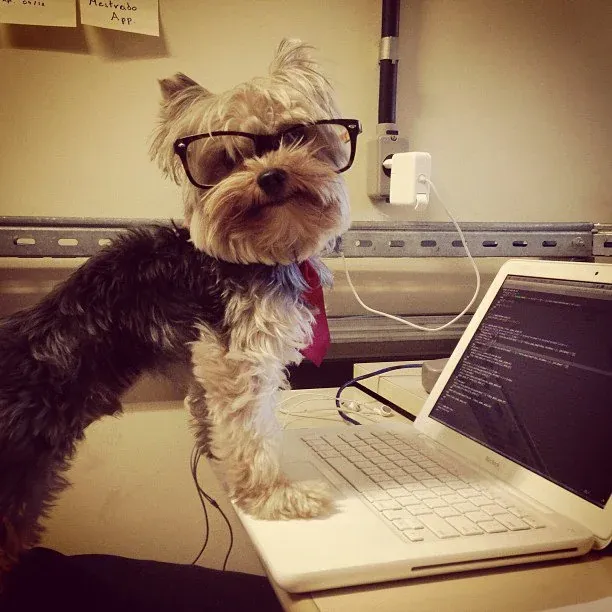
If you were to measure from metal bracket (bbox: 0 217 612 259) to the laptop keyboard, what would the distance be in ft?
1.45

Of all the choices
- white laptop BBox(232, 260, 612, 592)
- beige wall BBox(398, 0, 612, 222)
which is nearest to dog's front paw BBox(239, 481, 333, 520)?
white laptop BBox(232, 260, 612, 592)

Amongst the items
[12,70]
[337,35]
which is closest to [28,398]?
[12,70]

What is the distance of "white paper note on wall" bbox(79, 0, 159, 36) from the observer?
1058mm

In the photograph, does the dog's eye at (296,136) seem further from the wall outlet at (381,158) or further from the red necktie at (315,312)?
the wall outlet at (381,158)

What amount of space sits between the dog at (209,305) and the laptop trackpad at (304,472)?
1.4 inches

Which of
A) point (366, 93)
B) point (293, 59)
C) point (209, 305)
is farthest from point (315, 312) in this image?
point (366, 93)

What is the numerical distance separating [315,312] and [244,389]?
0.17 m

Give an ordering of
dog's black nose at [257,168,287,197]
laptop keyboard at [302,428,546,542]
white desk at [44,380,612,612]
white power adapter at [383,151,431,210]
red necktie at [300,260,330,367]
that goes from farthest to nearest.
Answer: white desk at [44,380,612,612] → white power adapter at [383,151,431,210] → red necktie at [300,260,330,367] → dog's black nose at [257,168,287,197] → laptop keyboard at [302,428,546,542]

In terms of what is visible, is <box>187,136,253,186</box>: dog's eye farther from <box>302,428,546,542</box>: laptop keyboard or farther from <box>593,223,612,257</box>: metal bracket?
<box>593,223,612,257</box>: metal bracket

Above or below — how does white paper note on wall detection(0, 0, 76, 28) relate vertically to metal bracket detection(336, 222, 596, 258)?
above

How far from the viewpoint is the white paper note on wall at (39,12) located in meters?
1.02

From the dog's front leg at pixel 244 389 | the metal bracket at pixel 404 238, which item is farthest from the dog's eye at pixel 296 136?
the metal bracket at pixel 404 238

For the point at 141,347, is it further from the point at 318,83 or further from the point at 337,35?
the point at 337,35

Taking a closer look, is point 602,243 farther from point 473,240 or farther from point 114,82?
point 114,82
